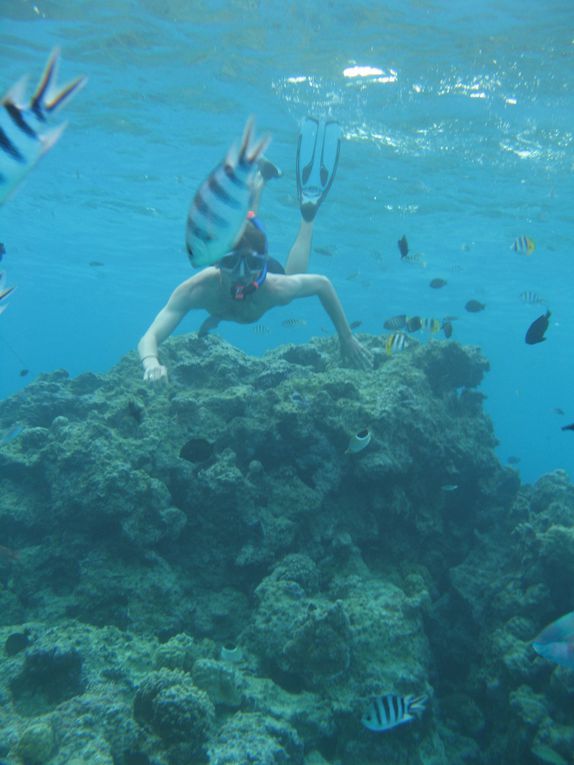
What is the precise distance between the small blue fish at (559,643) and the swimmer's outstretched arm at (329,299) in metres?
4.75

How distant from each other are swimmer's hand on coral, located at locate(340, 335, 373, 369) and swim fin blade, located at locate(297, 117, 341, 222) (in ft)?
13.2

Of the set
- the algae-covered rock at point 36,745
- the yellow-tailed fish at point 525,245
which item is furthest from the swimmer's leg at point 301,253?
the algae-covered rock at point 36,745

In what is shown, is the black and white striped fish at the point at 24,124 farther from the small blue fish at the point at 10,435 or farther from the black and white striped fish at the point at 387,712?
the small blue fish at the point at 10,435

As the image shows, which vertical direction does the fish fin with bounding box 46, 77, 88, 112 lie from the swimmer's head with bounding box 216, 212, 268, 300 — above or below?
below

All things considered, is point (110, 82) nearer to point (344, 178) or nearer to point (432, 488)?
point (344, 178)

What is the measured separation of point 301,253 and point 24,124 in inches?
332

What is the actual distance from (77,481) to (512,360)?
89424 mm

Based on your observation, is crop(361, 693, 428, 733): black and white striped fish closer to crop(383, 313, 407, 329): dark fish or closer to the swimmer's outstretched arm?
the swimmer's outstretched arm

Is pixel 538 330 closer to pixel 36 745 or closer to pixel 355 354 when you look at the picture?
pixel 355 354

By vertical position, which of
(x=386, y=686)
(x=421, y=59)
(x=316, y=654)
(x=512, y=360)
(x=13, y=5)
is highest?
(x=512, y=360)

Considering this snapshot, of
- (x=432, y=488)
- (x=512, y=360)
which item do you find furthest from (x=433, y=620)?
(x=512, y=360)

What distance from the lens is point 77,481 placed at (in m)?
5.66

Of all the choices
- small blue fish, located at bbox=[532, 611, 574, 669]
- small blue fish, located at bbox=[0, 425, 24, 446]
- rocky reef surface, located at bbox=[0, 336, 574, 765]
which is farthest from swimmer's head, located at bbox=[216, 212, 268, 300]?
small blue fish, located at bbox=[0, 425, 24, 446]

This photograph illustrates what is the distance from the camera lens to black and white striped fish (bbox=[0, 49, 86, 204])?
1.73 m
